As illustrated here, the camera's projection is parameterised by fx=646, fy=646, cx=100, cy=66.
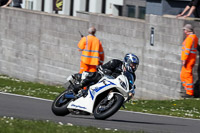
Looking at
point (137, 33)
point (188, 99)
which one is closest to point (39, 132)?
point (188, 99)

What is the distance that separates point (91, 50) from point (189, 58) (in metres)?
2.66

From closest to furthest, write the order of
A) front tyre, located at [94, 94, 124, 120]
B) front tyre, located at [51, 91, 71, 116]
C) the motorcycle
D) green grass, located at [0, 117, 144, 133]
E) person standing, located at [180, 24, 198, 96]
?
1. green grass, located at [0, 117, 144, 133]
2. front tyre, located at [94, 94, 124, 120]
3. the motorcycle
4. front tyre, located at [51, 91, 71, 116]
5. person standing, located at [180, 24, 198, 96]

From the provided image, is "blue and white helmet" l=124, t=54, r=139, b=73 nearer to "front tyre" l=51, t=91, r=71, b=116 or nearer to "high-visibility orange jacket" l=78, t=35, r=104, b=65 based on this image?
"front tyre" l=51, t=91, r=71, b=116

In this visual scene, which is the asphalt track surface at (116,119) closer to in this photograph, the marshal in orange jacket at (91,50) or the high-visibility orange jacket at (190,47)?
the marshal in orange jacket at (91,50)

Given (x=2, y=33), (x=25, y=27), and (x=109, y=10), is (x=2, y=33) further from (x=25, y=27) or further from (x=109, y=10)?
(x=109, y=10)

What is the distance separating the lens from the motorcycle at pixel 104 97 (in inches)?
429

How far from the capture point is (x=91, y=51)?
1733 centimetres

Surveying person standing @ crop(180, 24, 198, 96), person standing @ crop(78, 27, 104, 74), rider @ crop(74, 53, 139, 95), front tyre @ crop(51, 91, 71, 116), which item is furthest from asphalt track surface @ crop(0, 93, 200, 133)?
person standing @ crop(180, 24, 198, 96)

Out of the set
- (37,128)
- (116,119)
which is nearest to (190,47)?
(116,119)

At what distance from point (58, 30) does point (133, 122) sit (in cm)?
1190

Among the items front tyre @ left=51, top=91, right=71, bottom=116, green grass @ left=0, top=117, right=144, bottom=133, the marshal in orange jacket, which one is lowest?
front tyre @ left=51, top=91, right=71, bottom=116

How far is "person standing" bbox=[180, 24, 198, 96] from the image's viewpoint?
17266 mm

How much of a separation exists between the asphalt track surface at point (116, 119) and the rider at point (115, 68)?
740mm

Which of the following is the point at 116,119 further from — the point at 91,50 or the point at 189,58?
the point at 189,58
